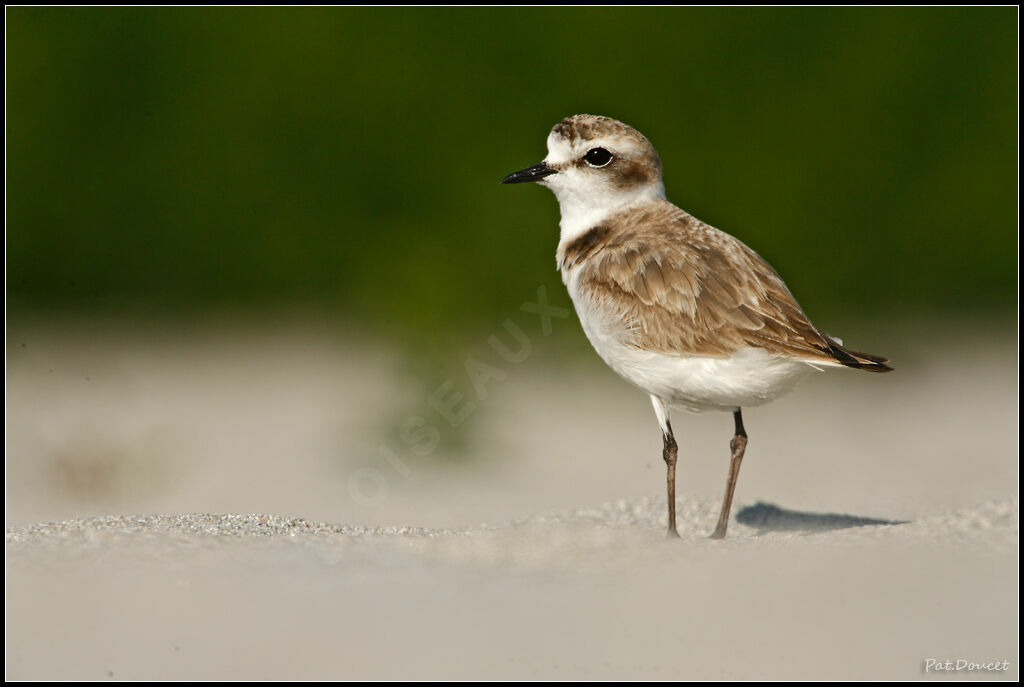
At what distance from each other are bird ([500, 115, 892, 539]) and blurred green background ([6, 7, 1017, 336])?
3806 millimetres

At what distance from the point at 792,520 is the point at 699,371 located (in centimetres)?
123

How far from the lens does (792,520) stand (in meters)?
4.61

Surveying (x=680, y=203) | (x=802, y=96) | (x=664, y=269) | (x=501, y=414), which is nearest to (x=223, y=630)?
(x=664, y=269)

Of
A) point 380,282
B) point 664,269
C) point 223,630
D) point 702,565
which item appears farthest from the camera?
point 380,282

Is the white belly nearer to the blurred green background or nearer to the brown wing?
the brown wing

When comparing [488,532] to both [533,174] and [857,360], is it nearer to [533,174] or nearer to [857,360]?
[533,174]

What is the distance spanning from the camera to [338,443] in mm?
6723

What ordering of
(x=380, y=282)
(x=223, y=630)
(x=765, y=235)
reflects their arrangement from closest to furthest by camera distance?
(x=223, y=630) < (x=380, y=282) < (x=765, y=235)

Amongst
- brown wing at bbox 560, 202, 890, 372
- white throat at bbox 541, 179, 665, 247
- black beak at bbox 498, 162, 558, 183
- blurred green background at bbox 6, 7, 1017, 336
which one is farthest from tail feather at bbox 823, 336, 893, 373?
blurred green background at bbox 6, 7, 1017, 336

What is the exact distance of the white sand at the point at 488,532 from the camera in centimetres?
261

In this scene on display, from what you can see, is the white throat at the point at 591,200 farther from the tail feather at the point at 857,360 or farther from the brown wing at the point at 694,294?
the tail feather at the point at 857,360

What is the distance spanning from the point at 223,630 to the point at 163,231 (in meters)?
5.92

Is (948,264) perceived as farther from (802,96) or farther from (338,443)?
(338,443)

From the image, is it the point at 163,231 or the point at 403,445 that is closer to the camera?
the point at 403,445
